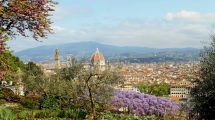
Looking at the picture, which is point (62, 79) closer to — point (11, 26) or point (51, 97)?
point (51, 97)

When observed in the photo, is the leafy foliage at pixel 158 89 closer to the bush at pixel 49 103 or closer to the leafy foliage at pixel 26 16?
the bush at pixel 49 103

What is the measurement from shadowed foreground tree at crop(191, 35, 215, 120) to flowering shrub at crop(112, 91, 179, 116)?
19.7 m

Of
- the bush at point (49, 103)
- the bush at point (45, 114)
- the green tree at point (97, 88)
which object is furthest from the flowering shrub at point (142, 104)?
the bush at point (45, 114)

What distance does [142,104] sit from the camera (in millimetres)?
35062

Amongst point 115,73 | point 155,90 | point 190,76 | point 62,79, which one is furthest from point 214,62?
point 155,90

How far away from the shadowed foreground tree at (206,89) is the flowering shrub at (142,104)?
64.7 feet

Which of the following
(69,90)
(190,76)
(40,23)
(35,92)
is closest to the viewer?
(190,76)

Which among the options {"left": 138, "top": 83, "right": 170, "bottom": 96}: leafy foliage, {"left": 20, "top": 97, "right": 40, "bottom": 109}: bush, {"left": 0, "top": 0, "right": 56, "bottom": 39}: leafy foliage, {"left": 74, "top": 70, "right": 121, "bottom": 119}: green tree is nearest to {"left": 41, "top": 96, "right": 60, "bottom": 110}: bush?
{"left": 20, "top": 97, "right": 40, "bottom": 109}: bush

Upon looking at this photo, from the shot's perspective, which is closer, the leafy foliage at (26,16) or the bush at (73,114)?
the leafy foliage at (26,16)

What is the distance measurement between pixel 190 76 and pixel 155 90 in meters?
133

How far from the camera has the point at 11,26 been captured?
15852mm

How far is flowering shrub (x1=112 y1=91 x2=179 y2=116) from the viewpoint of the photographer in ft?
113

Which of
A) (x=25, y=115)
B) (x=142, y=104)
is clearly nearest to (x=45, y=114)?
(x=25, y=115)

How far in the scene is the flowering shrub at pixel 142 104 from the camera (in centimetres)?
3434
